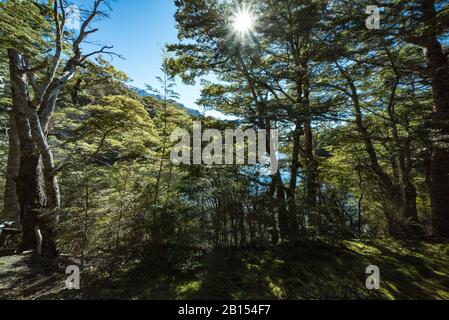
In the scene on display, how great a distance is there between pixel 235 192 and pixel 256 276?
4.25 ft

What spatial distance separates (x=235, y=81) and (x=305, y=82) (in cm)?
179

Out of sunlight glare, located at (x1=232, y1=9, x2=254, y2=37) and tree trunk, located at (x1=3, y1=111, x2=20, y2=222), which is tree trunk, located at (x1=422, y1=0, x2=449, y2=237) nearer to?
sunlight glare, located at (x1=232, y1=9, x2=254, y2=37)

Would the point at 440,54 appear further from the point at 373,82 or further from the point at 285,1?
the point at 285,1

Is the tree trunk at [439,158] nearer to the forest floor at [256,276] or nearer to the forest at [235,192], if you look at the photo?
the forest at [235,192]

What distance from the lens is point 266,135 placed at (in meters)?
4.56

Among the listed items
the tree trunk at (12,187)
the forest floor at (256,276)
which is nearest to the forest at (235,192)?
the forest floor at (256,276)

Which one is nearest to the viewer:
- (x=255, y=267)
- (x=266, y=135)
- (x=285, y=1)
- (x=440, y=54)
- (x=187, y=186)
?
(x=255, y=267)

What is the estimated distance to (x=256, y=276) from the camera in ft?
9.82

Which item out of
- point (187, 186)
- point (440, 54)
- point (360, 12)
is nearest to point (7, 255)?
point (187, 186)

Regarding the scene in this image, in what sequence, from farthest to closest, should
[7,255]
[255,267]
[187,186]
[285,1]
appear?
1. [7,255]
2. [285,1]
3. [187,186]
4. [255,267]

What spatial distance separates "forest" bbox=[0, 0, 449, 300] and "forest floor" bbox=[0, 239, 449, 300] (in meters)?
0.02
